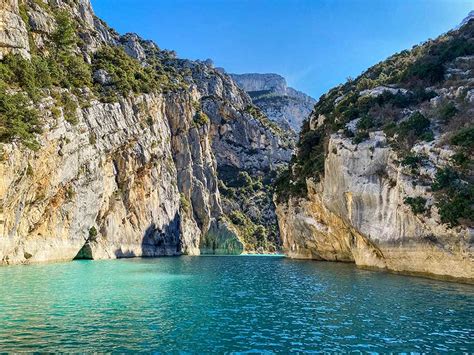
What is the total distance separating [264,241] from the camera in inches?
4301

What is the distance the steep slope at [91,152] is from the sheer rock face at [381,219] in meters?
28.0

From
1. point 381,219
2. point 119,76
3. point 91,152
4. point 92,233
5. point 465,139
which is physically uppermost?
point 119,76

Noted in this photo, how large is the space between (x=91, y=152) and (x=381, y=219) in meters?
35.8

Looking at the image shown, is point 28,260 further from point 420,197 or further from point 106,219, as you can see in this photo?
point 420,197

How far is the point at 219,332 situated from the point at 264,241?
322ft

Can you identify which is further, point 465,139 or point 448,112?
point 448,112

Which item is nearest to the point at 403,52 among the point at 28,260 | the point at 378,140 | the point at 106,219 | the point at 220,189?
the point at 378,140

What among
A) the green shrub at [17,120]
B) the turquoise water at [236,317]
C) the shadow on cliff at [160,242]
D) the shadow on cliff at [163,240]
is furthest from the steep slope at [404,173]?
the shadow on cliff at [163,240]

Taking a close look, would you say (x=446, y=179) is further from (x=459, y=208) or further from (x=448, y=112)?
(x=448, y=112)

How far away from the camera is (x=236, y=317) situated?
14492 millimetres

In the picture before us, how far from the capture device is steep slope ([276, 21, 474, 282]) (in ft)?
81.4

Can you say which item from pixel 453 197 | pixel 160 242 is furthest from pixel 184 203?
pixel 453 197

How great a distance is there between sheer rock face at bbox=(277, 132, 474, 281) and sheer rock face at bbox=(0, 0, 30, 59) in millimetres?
33135

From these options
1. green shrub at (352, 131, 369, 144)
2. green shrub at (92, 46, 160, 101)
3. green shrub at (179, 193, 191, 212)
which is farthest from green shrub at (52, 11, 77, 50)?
green shrub at (179, 193, 191, 212)
